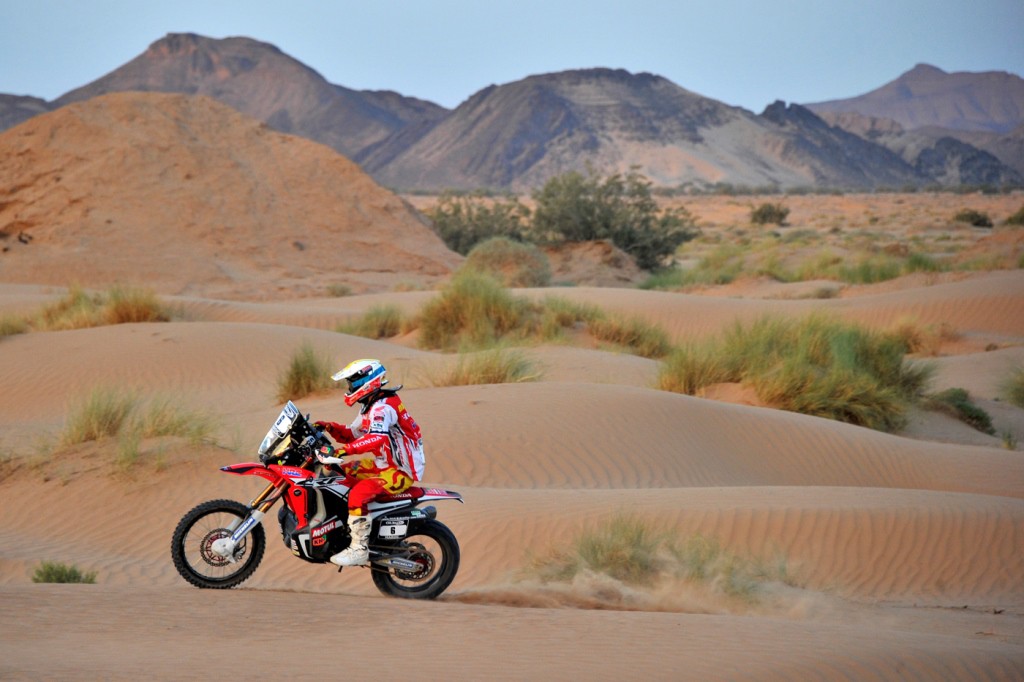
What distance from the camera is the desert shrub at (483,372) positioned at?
15.0 meters

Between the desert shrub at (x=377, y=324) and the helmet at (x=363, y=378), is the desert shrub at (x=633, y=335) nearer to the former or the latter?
the desert shrub at (x=377, y=324)

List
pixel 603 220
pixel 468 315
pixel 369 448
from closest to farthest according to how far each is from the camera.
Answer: pixel 369 448 < pixel 468 315 < pixel 603 220

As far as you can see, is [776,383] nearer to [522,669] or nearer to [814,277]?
[522,669]

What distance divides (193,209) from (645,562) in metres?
24.1

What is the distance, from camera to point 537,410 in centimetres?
1309

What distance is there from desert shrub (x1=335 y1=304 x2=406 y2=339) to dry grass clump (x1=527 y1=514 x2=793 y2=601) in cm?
1262

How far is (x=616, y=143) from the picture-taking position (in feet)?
393

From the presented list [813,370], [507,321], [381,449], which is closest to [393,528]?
[381,449]

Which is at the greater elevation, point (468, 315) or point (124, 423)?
point (468, 315)

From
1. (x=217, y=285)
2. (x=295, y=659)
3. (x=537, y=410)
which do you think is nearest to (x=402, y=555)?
(x=295, y=659)

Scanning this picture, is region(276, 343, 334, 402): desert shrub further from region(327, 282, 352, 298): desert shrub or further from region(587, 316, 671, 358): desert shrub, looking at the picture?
region(327, 282, 352, 298): desert shrub

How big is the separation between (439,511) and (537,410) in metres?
3.53

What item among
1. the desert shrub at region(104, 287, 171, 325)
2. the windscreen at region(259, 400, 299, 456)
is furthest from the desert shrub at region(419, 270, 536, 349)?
the windscreen at region(259, 400, 299, 456)

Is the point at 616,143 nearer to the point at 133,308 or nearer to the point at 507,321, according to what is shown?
the point at 507,321
